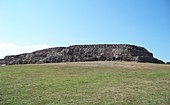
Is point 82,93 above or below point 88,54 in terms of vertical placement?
below

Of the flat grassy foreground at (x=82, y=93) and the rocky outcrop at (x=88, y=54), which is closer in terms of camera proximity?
the flat grassy foreground at (x=82, y=93)

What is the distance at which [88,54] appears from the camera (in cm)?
5012

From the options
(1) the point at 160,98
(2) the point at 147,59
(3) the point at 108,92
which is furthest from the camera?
(2) the point at 147,59

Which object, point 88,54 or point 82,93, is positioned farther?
point 88,54

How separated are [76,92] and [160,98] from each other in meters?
4.35

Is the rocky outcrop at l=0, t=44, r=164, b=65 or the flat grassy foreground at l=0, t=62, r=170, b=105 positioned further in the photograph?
the rocky outcrop at l=0, t=44, r=164, b=65

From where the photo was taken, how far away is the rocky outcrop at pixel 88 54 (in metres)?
47.6

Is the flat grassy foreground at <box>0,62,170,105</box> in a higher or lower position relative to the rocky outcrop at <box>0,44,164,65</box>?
lower

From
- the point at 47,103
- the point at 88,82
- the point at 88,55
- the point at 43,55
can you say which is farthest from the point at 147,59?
the point at 47,103

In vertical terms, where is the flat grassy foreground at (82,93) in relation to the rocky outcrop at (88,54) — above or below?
below

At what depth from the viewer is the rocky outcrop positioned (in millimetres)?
47594

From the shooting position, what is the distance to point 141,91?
16.6 metres

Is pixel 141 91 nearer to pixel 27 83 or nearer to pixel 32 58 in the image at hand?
pixel 27 83

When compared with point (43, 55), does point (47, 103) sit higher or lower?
lower
